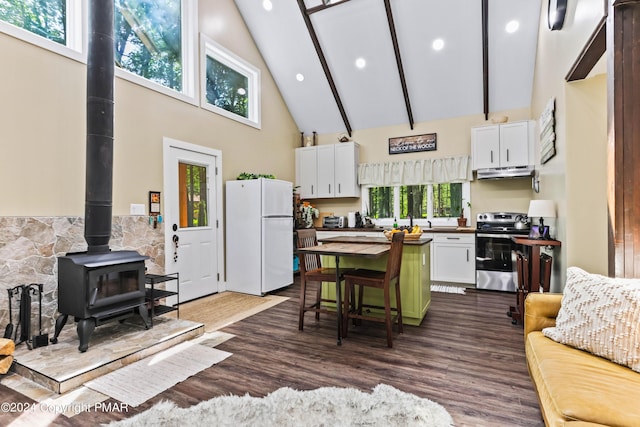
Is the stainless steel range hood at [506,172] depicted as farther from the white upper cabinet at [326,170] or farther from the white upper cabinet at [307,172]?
the white upper cabinet at [307,172]

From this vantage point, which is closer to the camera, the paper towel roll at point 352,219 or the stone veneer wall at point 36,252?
the stone veneer wall at point 36,252

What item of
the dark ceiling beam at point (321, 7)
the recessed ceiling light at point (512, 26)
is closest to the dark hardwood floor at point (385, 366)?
the recessed ceiling light at point (512, 26)

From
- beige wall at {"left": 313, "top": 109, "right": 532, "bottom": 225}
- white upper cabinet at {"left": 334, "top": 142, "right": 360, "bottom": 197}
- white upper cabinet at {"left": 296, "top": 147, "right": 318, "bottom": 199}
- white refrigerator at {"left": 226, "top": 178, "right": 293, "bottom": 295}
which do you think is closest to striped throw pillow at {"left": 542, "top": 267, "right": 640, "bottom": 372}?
Answer: white refrigerator at {"left": 226, "top": 178, "right": 293, "bottom": 295}

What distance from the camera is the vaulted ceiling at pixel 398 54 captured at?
4.68 metres

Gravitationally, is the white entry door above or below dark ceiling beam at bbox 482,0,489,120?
below

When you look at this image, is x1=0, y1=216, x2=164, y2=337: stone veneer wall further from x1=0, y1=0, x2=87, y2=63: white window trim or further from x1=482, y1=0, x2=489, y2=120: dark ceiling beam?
x1=482, y1=0, x2=489, y2=120: dark ceiling beam

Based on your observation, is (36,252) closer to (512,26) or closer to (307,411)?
(307,411)

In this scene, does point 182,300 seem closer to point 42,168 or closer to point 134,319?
point 134,319

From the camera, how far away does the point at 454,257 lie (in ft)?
16.8

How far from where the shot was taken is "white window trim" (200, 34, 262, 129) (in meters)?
4.63

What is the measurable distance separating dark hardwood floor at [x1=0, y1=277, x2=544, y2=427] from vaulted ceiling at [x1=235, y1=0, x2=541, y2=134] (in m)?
3.70

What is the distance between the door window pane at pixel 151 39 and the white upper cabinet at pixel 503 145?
4.62 m

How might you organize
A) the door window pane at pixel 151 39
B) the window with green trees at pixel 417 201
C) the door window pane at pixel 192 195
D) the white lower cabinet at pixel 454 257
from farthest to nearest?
1. the window with green trees at pixel 417 201
2. the white lower cabinet at pixel 454 257
3. the door window pane at pixel 192 195
4. the door window pane at pixel 151 39

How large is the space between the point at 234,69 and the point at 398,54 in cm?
268
